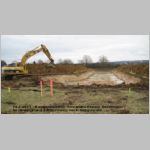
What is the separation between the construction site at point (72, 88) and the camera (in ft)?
38.7

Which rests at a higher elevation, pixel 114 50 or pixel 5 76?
pixel 114 50

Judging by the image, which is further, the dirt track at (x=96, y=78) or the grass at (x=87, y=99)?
the dirt track at (x=96, y=78)

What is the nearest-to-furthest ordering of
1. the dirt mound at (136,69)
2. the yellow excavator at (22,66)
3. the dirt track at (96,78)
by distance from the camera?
1. the dirt mound at (136,69)
2. the yellow excavator at (22,66)
3. the dirt track at (96,78)

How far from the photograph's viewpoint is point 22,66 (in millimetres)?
12039

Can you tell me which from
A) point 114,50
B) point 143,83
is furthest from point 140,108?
point 114,50

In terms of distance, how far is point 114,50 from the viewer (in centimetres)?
1171

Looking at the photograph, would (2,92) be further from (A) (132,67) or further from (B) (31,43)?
(A) (132,67)

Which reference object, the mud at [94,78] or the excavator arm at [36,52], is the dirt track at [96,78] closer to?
the mud at [94,78]

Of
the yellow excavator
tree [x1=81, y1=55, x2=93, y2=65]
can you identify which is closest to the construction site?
the yellow excavator

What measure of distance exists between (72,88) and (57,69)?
77 centimetres

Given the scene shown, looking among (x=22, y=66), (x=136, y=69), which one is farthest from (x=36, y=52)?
(x=136, y=69)

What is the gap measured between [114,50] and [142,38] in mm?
913

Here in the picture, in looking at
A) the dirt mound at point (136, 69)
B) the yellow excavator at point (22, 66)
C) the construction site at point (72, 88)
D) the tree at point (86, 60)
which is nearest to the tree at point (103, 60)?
the construction site at point (72, 88)

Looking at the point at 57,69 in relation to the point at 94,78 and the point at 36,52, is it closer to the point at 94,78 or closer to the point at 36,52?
the point at 36,52
